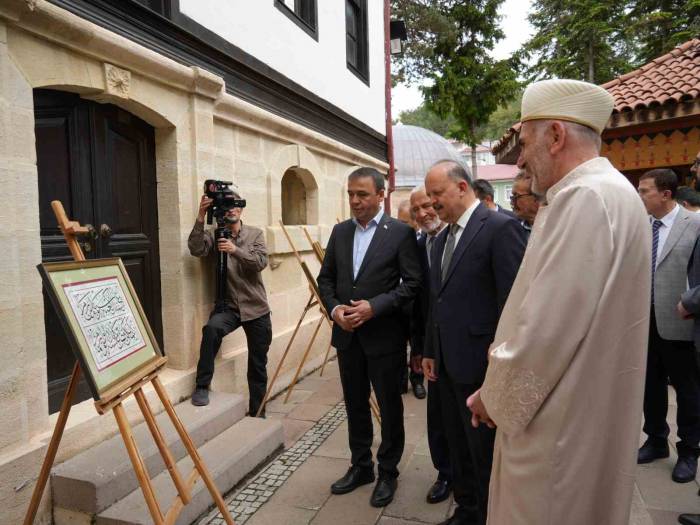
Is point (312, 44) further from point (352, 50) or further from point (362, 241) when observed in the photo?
point (362, 241)

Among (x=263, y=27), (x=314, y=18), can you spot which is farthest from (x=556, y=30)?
(x=263, y=27)

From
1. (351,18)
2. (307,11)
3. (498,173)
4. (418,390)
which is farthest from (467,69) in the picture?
(498,173)

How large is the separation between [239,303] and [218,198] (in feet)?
2.99

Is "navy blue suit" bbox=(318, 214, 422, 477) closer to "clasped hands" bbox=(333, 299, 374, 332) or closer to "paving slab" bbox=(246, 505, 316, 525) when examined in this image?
"clasped hands" bbox=(333, 299, 374, 332)

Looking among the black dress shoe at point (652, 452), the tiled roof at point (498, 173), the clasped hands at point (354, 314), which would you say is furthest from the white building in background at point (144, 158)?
the tiled roof at point (498, 173)

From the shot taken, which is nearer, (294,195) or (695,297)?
(695,297)

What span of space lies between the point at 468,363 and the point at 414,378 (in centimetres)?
319

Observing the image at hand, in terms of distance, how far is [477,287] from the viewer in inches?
105

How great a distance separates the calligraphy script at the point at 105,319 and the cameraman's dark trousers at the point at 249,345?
1.70m

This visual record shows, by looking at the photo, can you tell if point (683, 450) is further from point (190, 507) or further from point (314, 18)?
point (314, 18)

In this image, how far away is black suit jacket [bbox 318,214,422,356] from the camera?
3332mm

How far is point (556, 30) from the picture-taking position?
21.8 metres

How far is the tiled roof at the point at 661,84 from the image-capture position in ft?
19.7

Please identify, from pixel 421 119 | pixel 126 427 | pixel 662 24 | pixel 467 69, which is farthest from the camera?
pixel 421 119
